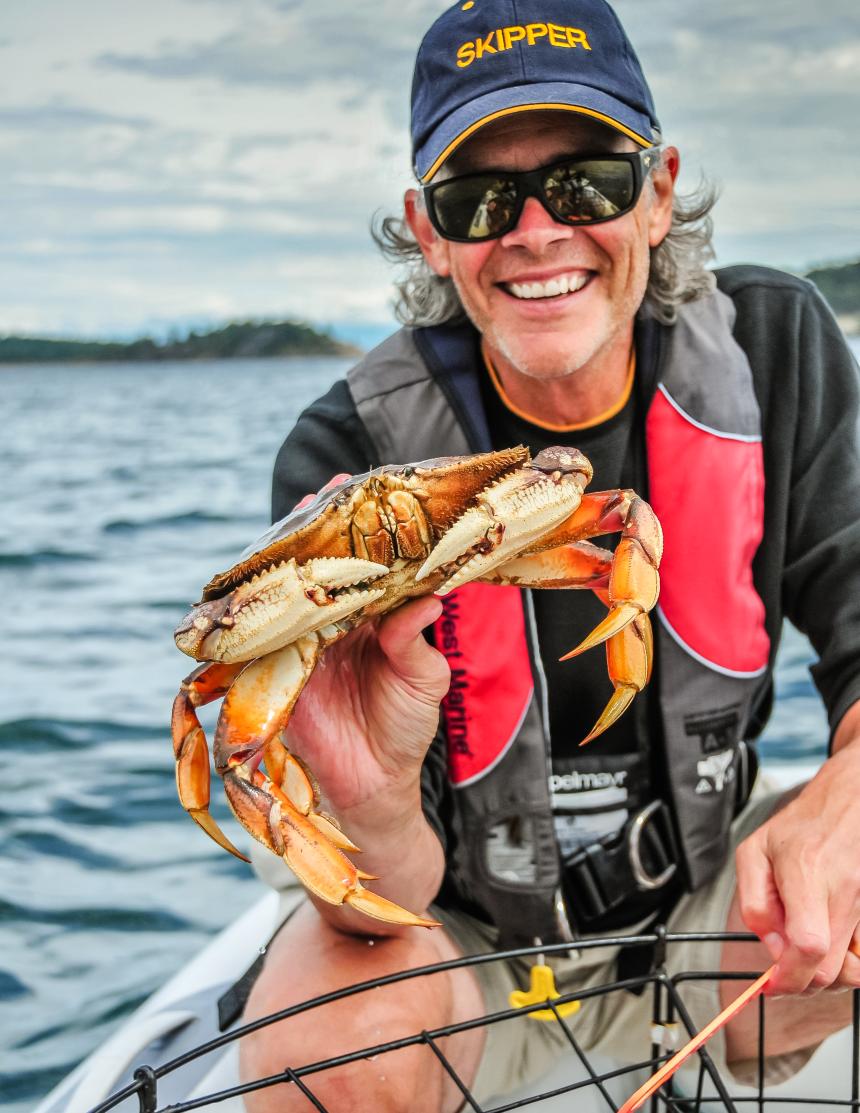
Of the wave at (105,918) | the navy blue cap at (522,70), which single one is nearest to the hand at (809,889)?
the navy blue cap at (522,70)

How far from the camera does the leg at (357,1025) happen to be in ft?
7.98

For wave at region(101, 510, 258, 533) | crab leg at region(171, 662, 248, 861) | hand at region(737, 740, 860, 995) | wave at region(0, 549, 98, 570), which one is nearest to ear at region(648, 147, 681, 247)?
hand at region(737, 740, 860, 995)

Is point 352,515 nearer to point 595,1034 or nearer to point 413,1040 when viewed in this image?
point 413,1040

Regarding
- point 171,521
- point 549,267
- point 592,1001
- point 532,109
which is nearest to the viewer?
point 532,109

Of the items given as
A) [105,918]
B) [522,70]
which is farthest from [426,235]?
[105,918]

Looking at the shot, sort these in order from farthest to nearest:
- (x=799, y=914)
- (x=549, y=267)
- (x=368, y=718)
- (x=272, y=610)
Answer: (x=549, y=267) → (x=368, y=718) → (x=799, y=914) → (x=272, y=610)

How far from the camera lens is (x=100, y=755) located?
679 centimetres

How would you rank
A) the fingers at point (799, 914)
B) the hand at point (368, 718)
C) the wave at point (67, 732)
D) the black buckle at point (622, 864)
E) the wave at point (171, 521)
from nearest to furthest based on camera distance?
1. the fingers at point (799, 914)
2. the hand at point (368, 718)
3. the black buckle at point (622, 864)
4. the wave at point (67, 732)
5. the wave at point (171, 521)

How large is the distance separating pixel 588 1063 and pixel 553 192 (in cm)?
184

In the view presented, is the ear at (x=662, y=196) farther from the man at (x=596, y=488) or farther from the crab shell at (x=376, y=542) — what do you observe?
the crab shell at (x=376, y=542)

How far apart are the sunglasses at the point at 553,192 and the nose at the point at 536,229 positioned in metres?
0.01

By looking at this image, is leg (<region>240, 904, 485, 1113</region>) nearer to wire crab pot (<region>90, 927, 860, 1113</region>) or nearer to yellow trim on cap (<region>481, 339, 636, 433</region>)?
wire crab pot (<region>90, 927, 860, 1113</region>)

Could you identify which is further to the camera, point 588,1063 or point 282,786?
point 588,1063

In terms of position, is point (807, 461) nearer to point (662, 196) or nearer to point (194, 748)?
point (662, 196)
